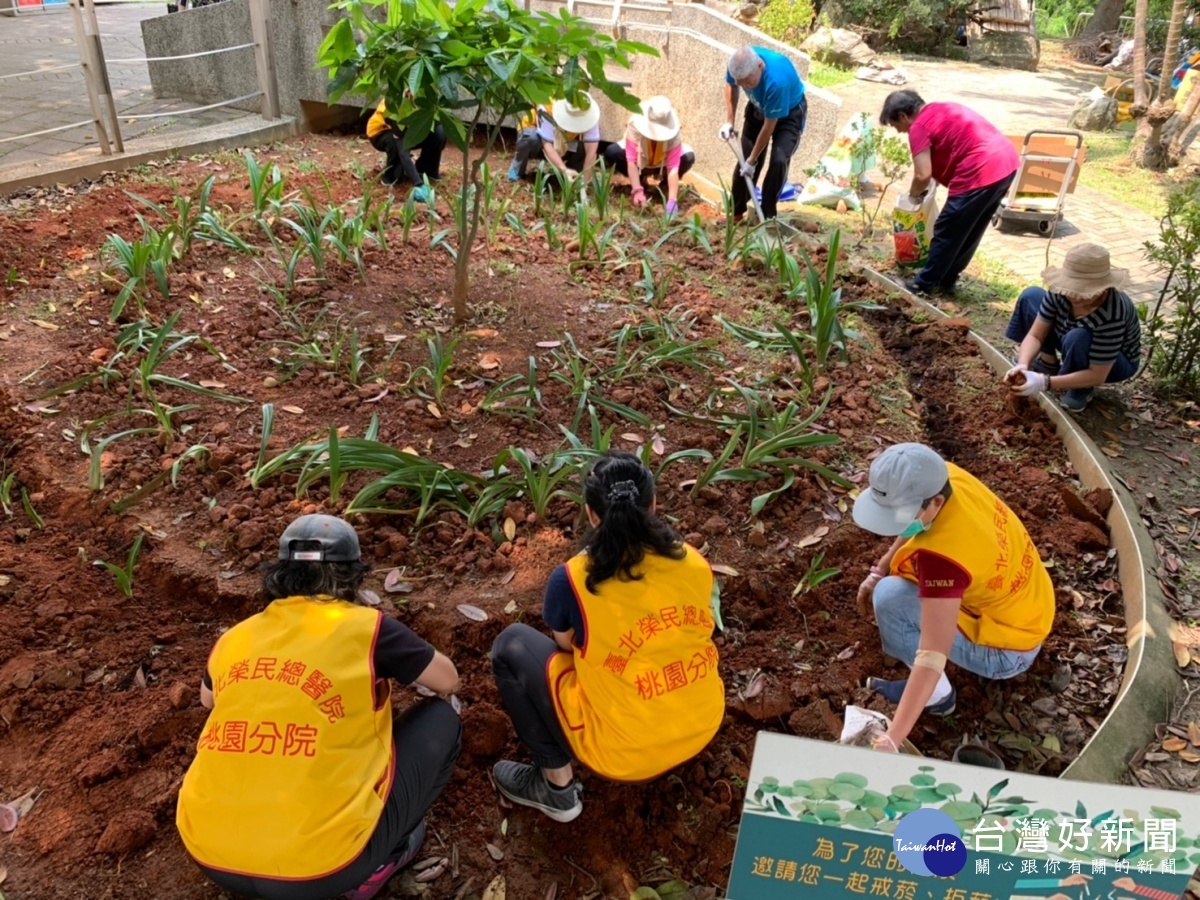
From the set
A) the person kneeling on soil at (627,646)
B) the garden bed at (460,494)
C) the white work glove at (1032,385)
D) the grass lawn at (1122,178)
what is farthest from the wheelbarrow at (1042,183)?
the person kneeling on soil at (627,646)

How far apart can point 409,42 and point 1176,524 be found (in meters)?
3.09

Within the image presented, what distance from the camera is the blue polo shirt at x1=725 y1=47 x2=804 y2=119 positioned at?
16.2 feet

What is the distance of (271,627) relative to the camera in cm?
160

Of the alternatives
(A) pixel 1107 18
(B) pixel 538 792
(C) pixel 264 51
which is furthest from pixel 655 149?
(A) pixel 1107 18

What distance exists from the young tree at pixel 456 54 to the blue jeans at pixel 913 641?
1817mm

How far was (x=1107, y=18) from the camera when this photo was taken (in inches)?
595

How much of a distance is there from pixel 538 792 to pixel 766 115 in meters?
4.26

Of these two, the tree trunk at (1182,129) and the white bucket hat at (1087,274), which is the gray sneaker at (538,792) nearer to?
the white bucket hat at (1087,274)

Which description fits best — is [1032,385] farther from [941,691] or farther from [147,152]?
[147,152]

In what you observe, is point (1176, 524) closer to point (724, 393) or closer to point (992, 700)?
point (992, 700)

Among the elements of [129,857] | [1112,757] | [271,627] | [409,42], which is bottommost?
[129,857]

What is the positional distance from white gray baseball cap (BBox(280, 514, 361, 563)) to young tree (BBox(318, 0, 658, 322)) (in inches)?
63.5

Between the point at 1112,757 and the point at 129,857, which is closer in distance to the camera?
the point at 129,857

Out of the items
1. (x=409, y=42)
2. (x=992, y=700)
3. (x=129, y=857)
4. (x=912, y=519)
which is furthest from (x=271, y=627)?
(x=409, y=42)
